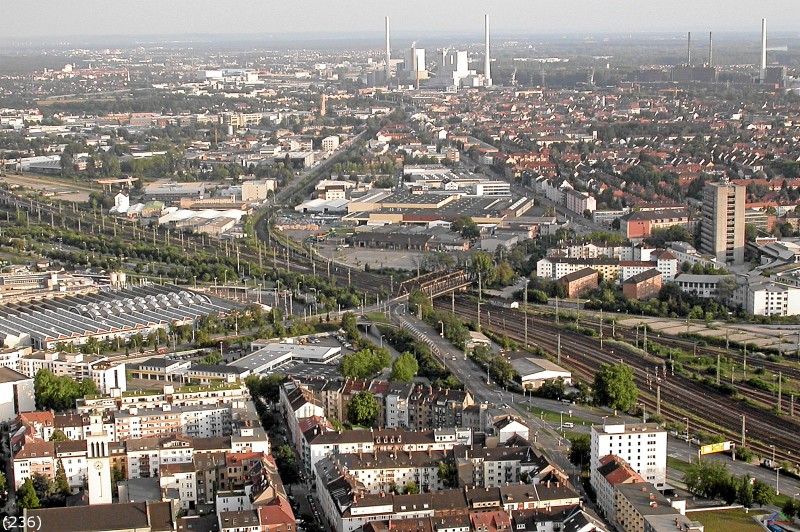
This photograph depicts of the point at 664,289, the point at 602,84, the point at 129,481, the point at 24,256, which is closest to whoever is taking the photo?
the point at 129,481

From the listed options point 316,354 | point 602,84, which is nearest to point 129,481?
point 316,354

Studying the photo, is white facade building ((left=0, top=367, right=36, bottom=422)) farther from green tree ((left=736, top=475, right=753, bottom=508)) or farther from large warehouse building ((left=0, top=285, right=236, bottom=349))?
green tree ((left=736, top=475, right=753, bottom=508))

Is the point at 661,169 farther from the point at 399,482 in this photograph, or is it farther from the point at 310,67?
the point at 310,67

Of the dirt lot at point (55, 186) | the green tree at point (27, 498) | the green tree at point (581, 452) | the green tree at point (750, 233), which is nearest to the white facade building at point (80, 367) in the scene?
the green tree at point (27, 498)

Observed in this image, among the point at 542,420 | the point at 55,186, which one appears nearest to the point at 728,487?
the point at 542,420

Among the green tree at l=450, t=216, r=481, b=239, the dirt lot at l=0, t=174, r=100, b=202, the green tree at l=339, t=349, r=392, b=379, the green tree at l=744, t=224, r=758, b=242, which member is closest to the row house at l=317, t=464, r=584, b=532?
the green tree at l=339, t=349, r=392, b=379

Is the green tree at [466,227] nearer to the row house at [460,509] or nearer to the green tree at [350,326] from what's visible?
the green tree at [350,326]

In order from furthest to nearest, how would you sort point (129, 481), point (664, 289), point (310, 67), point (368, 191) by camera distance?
point (310, 67) → point (368, 191) → point (664, 289) → point (129, 481)
